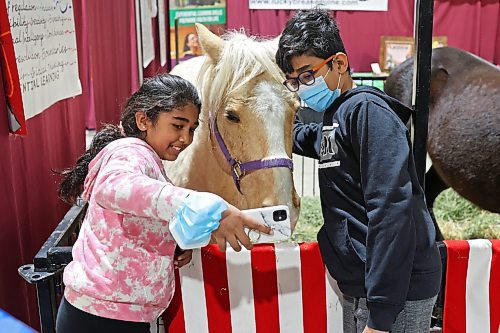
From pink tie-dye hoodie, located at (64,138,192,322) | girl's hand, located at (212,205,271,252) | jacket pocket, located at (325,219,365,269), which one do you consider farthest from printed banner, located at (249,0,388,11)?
girl's hand, located at (212,205,271,252)

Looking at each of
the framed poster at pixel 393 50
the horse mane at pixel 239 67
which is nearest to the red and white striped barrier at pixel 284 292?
the horse mane at pixel 239 67

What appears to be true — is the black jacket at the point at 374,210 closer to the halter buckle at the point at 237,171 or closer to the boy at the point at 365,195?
the boy at the point at 365,195

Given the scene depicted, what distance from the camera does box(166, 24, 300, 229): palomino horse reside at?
1.93 m

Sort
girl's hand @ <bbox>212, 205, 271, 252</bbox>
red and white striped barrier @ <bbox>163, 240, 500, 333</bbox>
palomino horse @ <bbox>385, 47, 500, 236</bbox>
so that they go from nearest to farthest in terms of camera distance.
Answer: girl's hand @ <bbox>212, 205, 271, 252</bbox>, red and white striped barrier @ <bbox>163, 240, 500, 333</bbox>, palomino horse @ <bbox>385, 47, 500, 236</bbox>

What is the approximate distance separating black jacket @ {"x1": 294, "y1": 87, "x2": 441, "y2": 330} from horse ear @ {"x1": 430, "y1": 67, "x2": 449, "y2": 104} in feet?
9.86

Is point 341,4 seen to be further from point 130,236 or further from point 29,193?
point 130,236

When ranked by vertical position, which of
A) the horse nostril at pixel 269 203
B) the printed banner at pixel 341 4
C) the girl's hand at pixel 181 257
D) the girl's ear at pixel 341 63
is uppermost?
the printed banner at pixel 341 4

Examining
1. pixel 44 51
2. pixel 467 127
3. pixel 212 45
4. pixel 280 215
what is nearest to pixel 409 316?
pixel 280 215

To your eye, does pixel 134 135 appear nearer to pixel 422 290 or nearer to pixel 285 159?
pixel 285 159

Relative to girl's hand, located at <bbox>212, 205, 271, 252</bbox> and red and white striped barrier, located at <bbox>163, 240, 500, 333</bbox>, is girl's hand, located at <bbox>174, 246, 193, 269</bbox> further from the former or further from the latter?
girl's hand, located at <bbox>212, 205, 271, 252</bbox>

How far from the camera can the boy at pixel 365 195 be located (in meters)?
1.31

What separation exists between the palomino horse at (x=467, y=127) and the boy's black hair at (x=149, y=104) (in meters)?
2.90

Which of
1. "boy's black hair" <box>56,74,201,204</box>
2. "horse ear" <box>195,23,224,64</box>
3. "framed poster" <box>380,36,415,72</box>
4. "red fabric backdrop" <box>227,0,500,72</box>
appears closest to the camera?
"boy's black hair" <box>56,74,201,204</box>

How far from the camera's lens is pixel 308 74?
1559 millimetres
